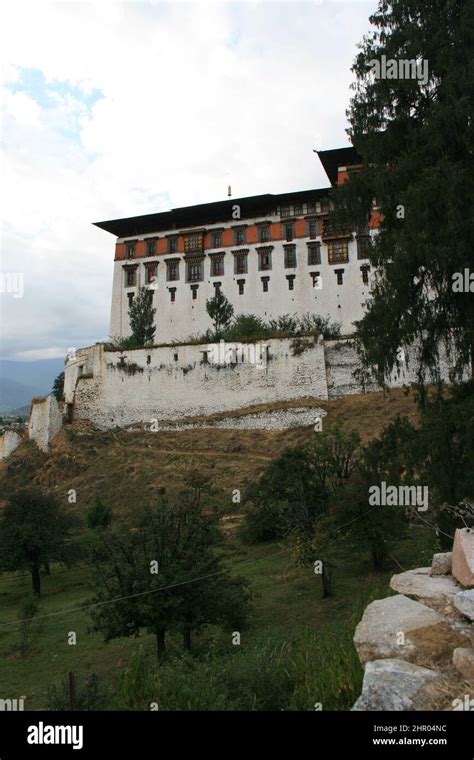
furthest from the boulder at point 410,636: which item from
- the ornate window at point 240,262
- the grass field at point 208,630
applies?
the ornate window at point 240,262

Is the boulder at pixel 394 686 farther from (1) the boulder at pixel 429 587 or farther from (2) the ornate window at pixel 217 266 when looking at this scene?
(2) the ornate window at pixel 217 266

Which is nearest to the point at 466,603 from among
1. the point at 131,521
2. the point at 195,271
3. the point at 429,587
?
the point at 429,587

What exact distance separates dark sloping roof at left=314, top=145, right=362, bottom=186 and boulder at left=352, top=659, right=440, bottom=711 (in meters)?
47.9

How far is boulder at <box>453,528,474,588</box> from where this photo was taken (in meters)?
8.00

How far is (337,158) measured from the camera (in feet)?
171

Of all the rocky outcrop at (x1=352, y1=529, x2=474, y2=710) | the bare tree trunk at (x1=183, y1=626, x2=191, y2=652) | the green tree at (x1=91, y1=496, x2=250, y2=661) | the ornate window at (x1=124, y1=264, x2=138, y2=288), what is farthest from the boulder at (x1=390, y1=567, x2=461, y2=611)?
the ornate window at (x1=124, y1=264, x2=138, y2=288)

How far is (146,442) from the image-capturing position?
143 ft

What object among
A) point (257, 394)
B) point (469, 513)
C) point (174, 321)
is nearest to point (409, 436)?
point (469, 513)

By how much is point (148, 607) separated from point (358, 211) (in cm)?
1155

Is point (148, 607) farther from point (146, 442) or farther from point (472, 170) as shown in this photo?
point (146, 442)

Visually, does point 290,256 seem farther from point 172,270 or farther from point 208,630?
point 208,630

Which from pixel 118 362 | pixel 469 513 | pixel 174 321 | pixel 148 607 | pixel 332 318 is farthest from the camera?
pixel 174 321

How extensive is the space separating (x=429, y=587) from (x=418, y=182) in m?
9.27
